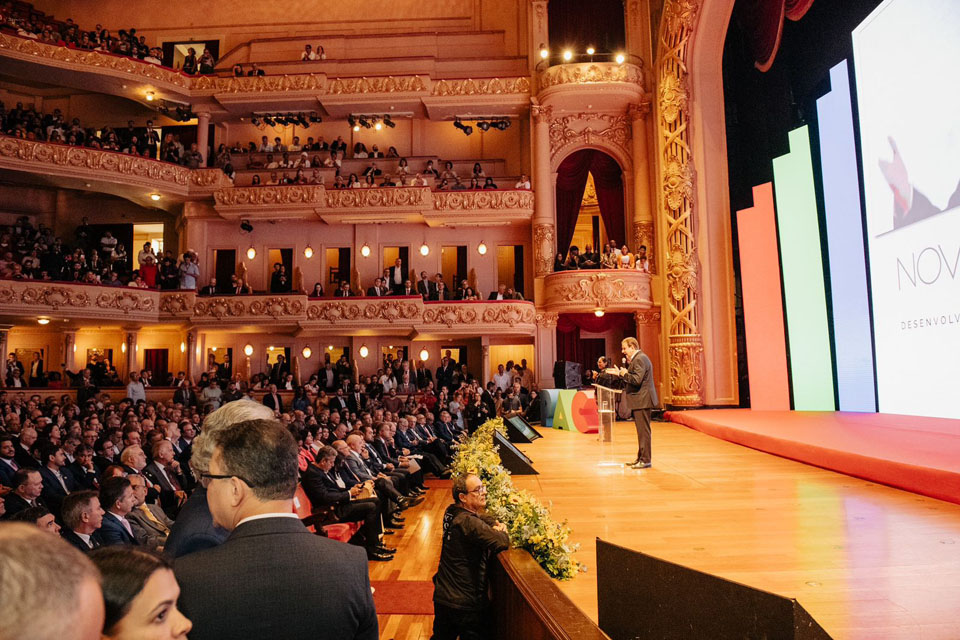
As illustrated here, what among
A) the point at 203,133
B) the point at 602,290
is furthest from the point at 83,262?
the point at 602,290

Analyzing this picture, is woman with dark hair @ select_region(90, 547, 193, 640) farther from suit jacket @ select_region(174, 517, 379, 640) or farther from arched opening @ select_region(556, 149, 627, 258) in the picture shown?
arched opening @ select_region(556, 149, 627, 258)

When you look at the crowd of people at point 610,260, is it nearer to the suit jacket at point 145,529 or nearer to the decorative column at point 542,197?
the decorative column at point 542,197

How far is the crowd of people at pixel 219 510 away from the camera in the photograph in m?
1.08

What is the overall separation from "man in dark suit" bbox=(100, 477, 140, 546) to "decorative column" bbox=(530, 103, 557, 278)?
13065 millimetres

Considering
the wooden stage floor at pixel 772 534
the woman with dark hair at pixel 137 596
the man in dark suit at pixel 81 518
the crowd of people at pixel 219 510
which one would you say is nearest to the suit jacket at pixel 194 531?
the crowd of people at pixel 219 510

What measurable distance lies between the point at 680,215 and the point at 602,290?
8.12ft

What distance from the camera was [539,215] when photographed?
16.6 meters

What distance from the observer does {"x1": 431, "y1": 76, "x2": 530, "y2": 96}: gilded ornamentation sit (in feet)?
54.6

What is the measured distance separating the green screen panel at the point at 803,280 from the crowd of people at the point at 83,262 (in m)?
14.1

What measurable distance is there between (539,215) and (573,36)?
16.7 feet

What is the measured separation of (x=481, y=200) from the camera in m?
16.7

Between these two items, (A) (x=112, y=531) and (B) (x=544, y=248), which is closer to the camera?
(A) (x=112, y=531)

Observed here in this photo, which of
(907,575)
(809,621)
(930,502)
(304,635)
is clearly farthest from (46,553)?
(930,502)

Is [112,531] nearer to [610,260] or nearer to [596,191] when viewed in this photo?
[610,260]
